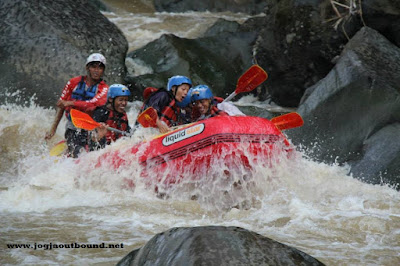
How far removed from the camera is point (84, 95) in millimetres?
7098

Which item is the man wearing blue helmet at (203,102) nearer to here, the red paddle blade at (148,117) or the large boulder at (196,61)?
the red paddle blade at (148,117)

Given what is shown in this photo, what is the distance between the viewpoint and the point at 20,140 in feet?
27.6

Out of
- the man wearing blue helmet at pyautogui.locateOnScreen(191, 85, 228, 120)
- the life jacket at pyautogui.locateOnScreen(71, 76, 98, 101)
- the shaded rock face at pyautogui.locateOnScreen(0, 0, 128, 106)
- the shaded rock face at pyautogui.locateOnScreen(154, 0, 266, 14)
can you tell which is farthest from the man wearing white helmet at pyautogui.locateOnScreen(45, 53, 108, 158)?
the shaded rock face at pyautogui.locateOnScreen(154, 0, 266, 14)

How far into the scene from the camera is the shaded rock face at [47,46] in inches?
372

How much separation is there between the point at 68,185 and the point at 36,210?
0.99m

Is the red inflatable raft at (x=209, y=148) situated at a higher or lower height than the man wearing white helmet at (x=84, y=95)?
lower

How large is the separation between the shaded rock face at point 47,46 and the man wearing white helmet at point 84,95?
2281 mm

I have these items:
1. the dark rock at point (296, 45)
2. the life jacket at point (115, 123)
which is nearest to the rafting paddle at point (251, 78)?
the life jacket at point (115, 123)

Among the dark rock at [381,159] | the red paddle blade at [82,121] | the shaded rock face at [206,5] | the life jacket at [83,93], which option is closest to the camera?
the red paddle blade at [82,121]

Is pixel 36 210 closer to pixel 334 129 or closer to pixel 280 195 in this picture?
pixel 280 195

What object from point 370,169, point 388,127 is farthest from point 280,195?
point 388,127

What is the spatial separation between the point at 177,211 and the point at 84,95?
2382 mm

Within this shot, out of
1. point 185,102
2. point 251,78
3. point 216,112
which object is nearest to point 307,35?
point 251,78

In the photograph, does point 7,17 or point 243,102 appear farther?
point 243,102
